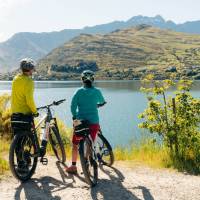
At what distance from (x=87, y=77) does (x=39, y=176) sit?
2645 millimetres

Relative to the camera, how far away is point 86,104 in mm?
9719

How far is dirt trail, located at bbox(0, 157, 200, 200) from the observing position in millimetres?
8547

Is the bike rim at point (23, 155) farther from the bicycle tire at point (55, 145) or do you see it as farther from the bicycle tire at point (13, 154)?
the bicycle tire at point (55, 145)

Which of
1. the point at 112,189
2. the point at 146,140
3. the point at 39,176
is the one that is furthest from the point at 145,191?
the point at 146,140

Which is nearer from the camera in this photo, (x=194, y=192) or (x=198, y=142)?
(x=194, y=192)

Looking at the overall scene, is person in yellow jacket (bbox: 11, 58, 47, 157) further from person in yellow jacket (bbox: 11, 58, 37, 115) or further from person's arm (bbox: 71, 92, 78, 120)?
person's arm (bbox: 71, 92, 78, 120)

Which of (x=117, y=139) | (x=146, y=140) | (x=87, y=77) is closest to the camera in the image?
(x=87, y=77)

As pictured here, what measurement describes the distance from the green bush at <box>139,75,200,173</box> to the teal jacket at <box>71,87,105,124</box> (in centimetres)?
331

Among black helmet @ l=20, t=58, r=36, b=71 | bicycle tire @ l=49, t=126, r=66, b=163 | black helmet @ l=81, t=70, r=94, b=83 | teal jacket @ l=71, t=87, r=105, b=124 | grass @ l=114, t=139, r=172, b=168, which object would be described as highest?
black helmet @ l=20, t=58, r=36, b=71

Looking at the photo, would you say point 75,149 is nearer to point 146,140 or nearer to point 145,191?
point 145,191

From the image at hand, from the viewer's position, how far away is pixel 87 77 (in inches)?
380

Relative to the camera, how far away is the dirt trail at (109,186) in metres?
8.55

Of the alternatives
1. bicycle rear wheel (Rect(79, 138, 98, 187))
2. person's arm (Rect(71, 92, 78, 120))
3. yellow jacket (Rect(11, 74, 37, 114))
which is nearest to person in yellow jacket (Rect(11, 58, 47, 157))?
yellow jacket (Rect(11, 74, 37, 114))

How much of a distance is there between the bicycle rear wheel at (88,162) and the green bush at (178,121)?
3369mm
